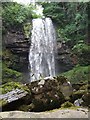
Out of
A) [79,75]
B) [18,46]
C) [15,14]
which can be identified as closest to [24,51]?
[18,46]

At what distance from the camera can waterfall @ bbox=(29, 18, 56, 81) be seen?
482 inches

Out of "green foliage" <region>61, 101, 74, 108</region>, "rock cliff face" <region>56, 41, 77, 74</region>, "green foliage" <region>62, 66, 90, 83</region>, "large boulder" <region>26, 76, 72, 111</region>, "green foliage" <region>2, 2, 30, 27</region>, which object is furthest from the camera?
"rock cliff face" <region>56, 41, 77, 74</region>

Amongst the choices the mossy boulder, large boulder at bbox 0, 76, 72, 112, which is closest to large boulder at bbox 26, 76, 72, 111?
large boulder at bbox 0, 76, 72, 112

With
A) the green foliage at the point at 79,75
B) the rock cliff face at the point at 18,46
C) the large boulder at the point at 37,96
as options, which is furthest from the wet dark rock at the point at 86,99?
the rock cliff face at the point at 18,46

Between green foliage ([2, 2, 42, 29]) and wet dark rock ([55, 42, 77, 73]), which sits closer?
green foliage ([2, 2, 42, 29])

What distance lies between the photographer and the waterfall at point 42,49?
40.1ft

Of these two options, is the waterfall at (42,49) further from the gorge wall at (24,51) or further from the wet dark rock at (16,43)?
the wet dark rock at (16,43)

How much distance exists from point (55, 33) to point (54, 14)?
107 centimetres

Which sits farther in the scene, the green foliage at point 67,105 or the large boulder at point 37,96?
the large boulder at point 37,96

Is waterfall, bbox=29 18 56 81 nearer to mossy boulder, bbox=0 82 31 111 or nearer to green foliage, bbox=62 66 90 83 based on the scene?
green foliage, bbox=62 66 90 83

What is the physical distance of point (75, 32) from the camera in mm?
12594

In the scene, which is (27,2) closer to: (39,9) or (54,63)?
(39,9)

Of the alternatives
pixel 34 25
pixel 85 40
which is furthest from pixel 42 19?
pixel 85 40

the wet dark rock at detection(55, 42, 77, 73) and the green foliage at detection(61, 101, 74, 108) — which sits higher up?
the green foliage at detection(61, 101, 74, 108)
